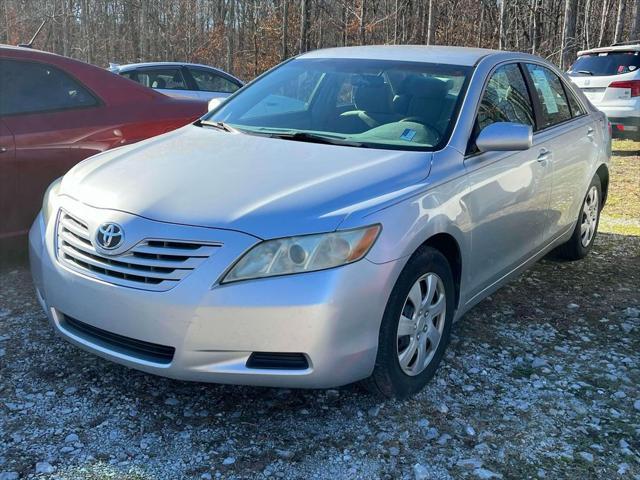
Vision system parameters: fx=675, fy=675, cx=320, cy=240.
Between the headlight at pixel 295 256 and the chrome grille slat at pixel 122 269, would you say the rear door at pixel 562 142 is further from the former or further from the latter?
the chrome grille slat at pixel 122 269

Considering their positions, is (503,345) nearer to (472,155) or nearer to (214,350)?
(472,155)

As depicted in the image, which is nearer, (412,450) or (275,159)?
(412,450)

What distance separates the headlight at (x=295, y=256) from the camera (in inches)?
102

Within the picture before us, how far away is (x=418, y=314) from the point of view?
10.1 ft

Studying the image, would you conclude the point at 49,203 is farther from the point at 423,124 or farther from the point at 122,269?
the point at 423,124

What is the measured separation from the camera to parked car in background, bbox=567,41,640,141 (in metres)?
10.7

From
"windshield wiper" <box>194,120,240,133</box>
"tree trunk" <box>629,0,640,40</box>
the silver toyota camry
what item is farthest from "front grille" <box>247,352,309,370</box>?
"tree trunk" <box>629,0,640,40</box>

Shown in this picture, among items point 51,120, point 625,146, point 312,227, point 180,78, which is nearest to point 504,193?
point 312,227

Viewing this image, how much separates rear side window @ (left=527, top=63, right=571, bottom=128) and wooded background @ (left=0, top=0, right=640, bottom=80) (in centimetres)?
2314

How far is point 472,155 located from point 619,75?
8795 millimetres

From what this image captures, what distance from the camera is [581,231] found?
529 cm

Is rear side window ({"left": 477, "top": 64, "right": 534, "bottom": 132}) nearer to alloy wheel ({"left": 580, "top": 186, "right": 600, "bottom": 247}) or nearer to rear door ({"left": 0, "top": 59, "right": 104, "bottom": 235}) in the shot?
alloy wheel ({"left": 580, "top": 186, "right": 600, "bottom": 247})

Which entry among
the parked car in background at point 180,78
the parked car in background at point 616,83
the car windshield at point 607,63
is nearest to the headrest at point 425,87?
the parked car in background at point 180,78

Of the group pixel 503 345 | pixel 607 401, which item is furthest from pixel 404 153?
Answer: pixel 607 401
